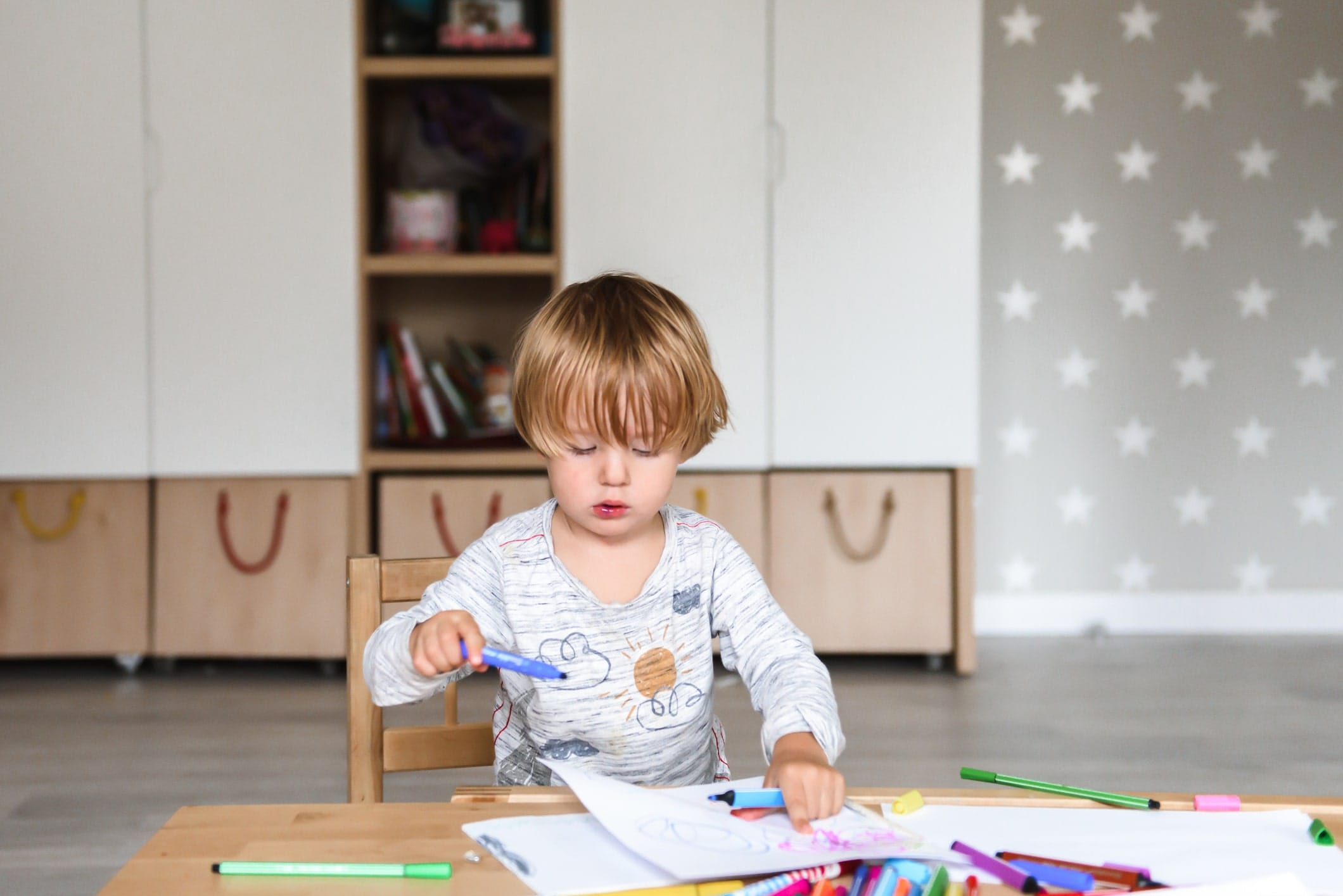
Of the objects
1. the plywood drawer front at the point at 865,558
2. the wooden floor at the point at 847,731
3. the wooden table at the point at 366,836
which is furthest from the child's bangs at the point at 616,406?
the plywood drawer front at the point at 865,558

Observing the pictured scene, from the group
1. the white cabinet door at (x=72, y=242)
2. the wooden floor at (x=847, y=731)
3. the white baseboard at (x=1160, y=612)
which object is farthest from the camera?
the white baseboard at (x=1160, y=612)

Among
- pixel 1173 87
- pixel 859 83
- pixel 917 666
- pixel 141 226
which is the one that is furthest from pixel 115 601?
pixel 1173 87

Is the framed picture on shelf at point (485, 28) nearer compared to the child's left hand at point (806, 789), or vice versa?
the child's left hand at point (806, 789)

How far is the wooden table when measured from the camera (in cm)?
52

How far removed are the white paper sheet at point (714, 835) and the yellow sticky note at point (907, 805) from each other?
0.08 ft

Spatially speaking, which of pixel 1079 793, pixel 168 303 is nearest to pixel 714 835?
pixel 1079 793

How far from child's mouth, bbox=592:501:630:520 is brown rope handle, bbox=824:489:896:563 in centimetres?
176

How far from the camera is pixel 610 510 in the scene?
0.82 meters

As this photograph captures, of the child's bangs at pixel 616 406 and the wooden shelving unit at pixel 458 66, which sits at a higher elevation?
the wooden shelving unit at pixel 458 66

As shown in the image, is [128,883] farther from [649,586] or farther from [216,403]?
[216,403]

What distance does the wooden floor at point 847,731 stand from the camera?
1753mm

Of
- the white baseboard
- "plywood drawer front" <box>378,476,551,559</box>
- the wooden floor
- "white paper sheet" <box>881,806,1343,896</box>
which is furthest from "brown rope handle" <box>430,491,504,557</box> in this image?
"white paper sheet" <box>881,806,1343,896</box>

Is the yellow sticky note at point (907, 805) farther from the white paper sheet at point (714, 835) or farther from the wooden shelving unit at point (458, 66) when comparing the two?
the wooden shelving unit at point (458, 66)

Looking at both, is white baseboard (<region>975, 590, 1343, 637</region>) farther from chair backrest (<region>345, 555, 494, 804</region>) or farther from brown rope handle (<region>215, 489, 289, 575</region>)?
chair backrest (<region>345, 555, 494, 804</region>)
